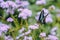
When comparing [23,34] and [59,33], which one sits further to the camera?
[59,33]

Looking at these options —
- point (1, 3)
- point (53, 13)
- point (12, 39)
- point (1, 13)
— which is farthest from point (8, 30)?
point (53, 13)

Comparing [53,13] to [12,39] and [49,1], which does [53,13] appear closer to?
[49,1]

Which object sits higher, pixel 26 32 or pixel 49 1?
pixel 49 1

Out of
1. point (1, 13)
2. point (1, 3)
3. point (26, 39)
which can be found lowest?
point (26, 39)

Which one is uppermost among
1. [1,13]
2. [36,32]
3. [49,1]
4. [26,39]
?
[49,1]

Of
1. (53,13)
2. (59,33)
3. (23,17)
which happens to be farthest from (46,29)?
(23,17)

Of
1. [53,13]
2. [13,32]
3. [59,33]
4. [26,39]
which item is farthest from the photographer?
[53,13]

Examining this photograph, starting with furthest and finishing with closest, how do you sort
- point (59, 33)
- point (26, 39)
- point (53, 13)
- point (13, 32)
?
1. point (53, 13)
2. point (59, 33)
3. point (13, 32)
4. point (26, 39)

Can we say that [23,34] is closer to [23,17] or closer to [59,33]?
[23,17]

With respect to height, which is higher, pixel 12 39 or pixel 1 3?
pixel 1 3
